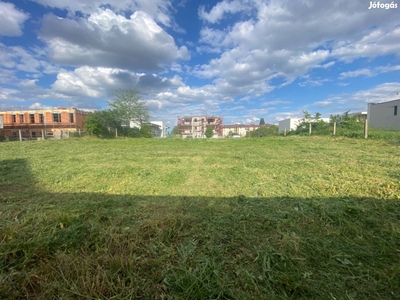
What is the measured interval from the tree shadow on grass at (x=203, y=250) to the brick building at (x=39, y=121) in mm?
33923

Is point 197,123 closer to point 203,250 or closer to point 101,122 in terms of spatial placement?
point 101,122

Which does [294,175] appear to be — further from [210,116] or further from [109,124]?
[210,116]

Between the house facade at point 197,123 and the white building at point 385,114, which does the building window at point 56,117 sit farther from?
the white building at point 385,114

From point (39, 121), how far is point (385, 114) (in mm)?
51002

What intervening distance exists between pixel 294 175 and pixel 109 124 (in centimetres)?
2343

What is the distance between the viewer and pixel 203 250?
1699 millimetres

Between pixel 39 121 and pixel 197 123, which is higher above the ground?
pixel 197 123

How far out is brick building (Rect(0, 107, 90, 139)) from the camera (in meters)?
30.5

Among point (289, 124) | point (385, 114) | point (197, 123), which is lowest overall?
point (289, 124)

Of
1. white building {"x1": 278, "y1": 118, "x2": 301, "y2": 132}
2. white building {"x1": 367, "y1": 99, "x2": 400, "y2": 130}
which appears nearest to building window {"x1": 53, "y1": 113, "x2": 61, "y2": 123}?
white building {"x1": 278, "y1": 118, "x2": 301, "y2": 132}

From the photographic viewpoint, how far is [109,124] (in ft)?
76.0

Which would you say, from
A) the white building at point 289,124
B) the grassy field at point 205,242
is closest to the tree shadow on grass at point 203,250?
the grassy field at point 205,242

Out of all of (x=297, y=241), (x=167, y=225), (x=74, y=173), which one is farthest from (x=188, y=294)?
(x=74, y=173)

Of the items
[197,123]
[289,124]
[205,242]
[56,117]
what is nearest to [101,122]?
[56,117]
